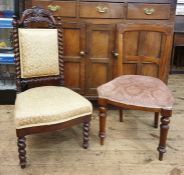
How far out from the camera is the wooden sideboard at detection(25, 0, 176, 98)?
2203 millimetres

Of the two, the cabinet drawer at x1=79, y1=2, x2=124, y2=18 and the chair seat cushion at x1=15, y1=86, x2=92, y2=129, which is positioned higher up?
the cabinet drawer at x1=79, y1=2, x2=124, y2=18

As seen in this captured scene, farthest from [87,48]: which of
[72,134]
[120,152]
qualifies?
[120,152]

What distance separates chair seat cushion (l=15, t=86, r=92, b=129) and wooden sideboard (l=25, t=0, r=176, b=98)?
502 millimetres

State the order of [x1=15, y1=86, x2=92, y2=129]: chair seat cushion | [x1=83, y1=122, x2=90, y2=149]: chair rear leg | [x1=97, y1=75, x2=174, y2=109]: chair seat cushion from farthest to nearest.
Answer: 1. [x1=83, y1=122, x2=90, y2=149]: chair rear leg
2. [x1=97, y1=75, x2=174, y2=109]: chair seat cushion
3. [x1=15, y1=86, x2=92, y2=129]: chair seat cushion

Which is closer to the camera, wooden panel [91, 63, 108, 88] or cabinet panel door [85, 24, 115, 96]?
cabinet panel door [85, 24, 115, 96]

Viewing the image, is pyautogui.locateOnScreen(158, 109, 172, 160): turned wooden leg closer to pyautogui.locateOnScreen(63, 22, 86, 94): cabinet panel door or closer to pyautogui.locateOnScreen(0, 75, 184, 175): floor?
pyautogui.locateOnScreen(0, 75, 184, 175): floor

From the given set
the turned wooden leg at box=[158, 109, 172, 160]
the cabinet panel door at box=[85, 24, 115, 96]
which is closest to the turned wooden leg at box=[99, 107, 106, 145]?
the turned wooden leg at box=[158, 109, 172, 160]

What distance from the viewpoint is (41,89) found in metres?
1.97

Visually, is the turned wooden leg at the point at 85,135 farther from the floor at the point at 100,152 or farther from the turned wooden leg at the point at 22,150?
the turned wooden leg at the point at 22,150

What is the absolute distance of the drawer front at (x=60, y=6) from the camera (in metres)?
2.18

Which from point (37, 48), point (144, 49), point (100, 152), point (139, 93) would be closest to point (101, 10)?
point (144, 49)

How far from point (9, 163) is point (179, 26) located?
273cm

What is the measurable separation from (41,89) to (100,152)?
0.63 m

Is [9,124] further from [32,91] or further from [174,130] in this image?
[174,130]
